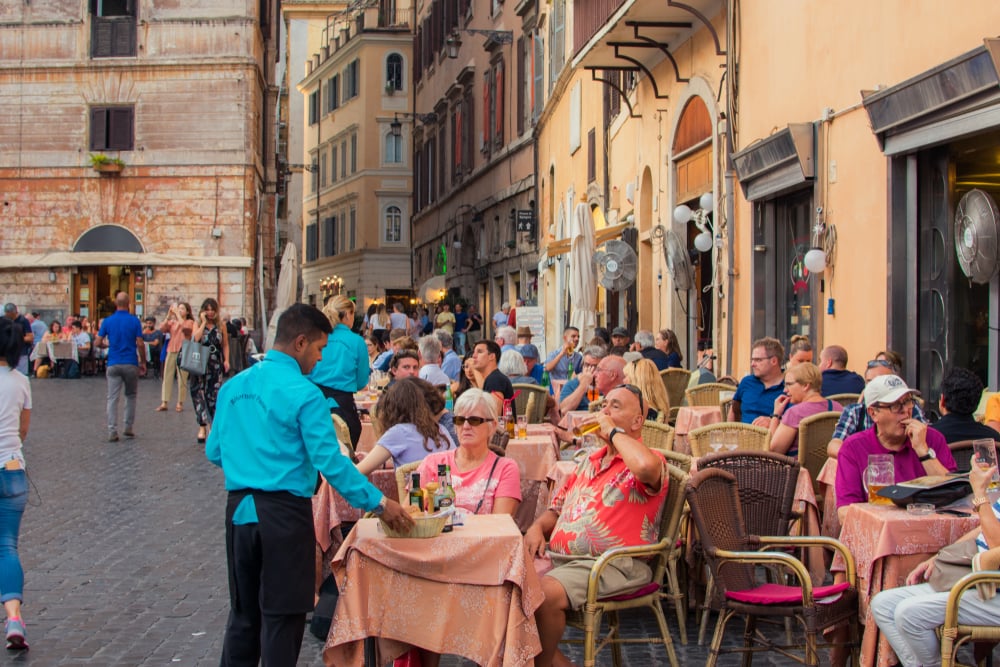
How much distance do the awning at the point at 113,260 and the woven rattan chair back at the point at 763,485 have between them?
2737cm

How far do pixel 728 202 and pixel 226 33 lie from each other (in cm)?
2053

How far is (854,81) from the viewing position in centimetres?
1172

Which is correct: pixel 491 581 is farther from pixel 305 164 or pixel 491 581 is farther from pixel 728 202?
pixel 305 164

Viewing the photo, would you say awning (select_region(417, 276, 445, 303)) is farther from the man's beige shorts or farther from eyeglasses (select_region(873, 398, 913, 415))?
the man's beige shorts

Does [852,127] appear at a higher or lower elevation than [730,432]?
higher

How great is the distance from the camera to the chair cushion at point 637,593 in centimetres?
537

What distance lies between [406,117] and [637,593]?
5327cm

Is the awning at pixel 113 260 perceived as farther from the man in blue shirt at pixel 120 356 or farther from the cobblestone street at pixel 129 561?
the cobblestone street at pixel 129 561

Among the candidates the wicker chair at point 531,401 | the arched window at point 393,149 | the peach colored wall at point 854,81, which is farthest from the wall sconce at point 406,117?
the wicker chair at point 531,401

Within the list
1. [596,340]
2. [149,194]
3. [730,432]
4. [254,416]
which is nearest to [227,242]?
[149,194]

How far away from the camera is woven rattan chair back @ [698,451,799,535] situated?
20.0 feet

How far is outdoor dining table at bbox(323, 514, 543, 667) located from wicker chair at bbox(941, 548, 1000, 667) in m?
1.47

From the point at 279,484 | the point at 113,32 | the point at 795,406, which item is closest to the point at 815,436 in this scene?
the point at 795,406

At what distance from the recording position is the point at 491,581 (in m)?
4.87
